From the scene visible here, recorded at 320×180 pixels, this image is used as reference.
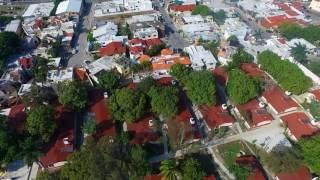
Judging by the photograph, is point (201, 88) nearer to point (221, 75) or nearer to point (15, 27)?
point (221, 75)

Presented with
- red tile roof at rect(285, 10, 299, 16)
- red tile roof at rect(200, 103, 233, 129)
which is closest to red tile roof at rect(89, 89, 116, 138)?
red tile roof at rect(200, 103, 233, 129)

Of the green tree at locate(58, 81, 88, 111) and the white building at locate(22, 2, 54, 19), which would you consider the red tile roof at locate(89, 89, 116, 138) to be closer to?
the green tree at locate(58, 81, 88, 111)

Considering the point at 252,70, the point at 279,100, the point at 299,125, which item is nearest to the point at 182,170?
the point at 299,125

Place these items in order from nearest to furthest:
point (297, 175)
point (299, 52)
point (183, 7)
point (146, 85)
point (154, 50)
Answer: point (297, 175), point (146, 85), point (299, 52), point (154, 50), point (183, 7)

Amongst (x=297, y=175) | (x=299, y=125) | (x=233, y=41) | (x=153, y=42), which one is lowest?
(x=297, y=175)

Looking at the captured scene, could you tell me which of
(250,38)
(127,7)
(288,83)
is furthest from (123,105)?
(127,7)

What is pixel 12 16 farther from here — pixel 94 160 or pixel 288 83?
pixel 288 83

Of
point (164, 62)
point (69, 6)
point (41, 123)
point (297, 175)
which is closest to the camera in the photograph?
point (297, 175)

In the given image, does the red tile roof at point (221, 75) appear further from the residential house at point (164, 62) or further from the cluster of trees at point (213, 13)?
the cluster of trees at point (213, 13)
